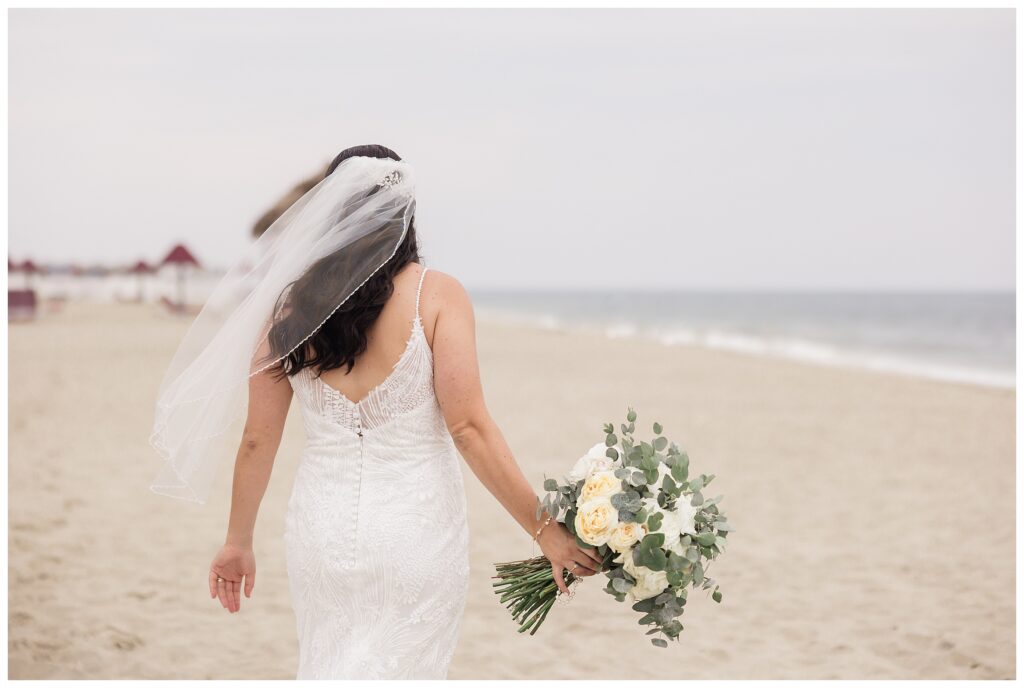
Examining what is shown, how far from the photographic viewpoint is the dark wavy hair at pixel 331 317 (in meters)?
2.72

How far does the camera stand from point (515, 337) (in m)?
32.4

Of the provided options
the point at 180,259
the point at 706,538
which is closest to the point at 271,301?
the point at 706,538

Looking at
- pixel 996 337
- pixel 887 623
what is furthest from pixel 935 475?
pixel 996 337

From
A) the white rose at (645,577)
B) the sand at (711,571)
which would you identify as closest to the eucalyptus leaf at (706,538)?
the white rose at (645,577)

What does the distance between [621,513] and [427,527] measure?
638 mm

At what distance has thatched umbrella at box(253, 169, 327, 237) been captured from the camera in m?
3.10

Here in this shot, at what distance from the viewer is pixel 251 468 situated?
2988 mm

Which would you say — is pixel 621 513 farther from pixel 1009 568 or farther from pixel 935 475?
pixel 935 475

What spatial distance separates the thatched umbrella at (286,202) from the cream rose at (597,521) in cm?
138

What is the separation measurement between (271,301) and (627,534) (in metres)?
1.35

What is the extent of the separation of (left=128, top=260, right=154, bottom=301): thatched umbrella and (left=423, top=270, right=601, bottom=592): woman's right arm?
55120mm

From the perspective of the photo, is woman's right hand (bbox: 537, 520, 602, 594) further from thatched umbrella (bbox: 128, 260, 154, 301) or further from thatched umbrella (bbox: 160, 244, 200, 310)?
thatched umbrella (bbox: 128, 260, 154, 301)

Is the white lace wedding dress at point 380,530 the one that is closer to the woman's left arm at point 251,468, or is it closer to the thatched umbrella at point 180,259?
the woman's left arm at point 251,468

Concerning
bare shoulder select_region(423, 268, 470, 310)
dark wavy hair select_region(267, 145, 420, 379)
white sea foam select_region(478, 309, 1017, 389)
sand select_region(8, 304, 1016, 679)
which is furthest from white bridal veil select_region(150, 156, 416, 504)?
white sea foam select_region(478, 309, 1017, 389)
